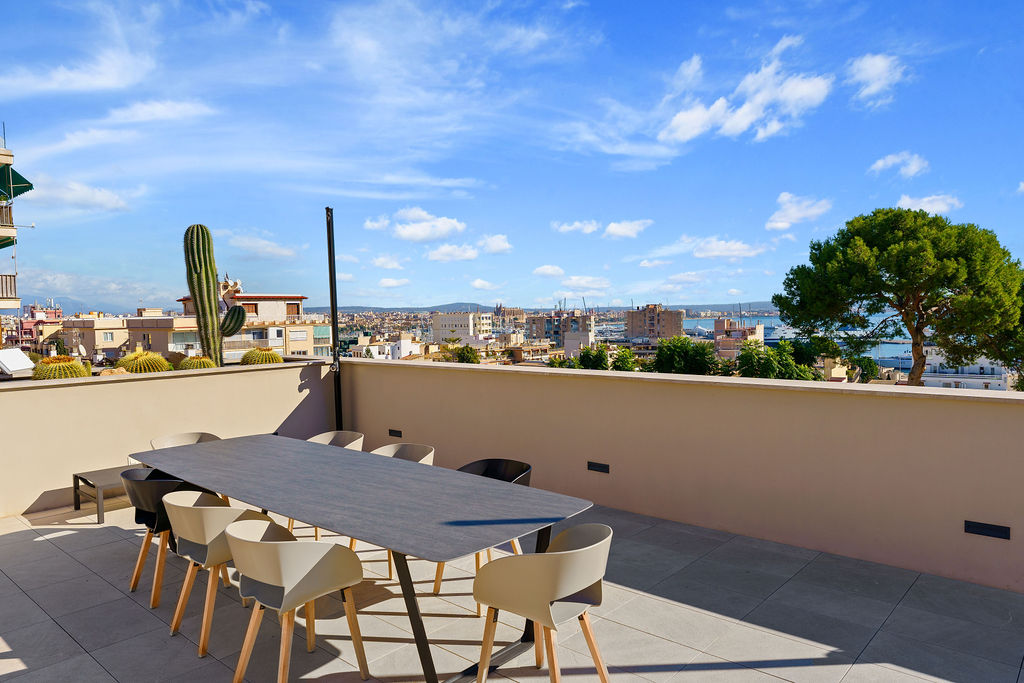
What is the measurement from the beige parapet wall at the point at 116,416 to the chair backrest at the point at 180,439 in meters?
1.31

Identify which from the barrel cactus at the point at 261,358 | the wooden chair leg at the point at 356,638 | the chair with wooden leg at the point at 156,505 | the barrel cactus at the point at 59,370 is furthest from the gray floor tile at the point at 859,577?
the barrel cactus at the point at 59,370

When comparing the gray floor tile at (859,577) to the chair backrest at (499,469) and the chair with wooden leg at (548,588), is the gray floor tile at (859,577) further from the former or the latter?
the chair with wooden leg at (548,588)

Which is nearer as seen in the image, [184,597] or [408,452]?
[184,597]

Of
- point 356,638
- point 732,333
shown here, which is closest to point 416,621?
point 356,638

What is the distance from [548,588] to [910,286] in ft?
63.6

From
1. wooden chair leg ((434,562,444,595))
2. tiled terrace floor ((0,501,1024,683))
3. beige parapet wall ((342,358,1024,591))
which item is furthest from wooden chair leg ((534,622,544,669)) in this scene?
beige parapet wall ((342,358,1024,591))

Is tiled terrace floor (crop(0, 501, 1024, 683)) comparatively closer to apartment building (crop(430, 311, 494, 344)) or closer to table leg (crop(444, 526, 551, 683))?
table leg (crop(444, 526, 551, 683))

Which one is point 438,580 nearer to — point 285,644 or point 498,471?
point 498,471

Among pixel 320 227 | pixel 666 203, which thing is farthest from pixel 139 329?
pixel 666 203

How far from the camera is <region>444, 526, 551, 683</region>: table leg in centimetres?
225

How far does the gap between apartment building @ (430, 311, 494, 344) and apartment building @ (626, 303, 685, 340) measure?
20.5 meters

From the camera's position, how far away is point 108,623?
9.12 feet

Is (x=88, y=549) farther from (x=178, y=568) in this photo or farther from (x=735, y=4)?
(x=735, y=4)

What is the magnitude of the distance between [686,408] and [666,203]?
235ft
